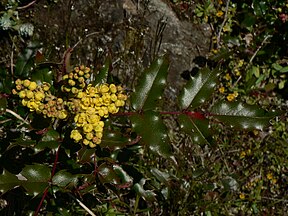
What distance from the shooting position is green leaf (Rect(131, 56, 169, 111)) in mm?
1672

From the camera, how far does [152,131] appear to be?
1590mm

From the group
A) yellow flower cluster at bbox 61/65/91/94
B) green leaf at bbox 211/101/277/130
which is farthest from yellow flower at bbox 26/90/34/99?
green leaf at bbox 211/101/277/130

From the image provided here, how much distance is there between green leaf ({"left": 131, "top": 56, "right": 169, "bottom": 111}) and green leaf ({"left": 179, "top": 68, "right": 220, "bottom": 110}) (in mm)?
104

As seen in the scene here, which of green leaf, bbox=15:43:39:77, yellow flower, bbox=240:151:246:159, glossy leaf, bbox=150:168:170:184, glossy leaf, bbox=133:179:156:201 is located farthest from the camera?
A: yellow flower, bbox=240:151:246:159

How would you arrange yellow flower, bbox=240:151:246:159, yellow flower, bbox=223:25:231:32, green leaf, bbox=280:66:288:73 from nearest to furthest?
yellow flower, bbox=240:151:246:159
green leaf, bbox=280:66:288:73
yellow flower, bbox=223:25:231:32

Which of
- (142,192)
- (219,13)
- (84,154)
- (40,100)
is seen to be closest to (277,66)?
(219,13)

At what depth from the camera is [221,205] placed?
281cm

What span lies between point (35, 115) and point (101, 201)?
2.93 feet

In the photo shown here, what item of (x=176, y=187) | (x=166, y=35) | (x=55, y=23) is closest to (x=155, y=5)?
(x=166, y=35)

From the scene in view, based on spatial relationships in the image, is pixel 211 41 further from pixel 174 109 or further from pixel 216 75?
pixel 216 75

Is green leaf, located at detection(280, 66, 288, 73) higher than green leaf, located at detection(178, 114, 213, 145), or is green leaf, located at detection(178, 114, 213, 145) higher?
green leaf, located at detection(178, 114, 213, 145)

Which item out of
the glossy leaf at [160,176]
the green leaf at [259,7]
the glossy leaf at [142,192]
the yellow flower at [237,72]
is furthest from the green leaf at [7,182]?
the green leaf at [259,7]

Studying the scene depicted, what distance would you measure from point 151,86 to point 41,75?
42cm

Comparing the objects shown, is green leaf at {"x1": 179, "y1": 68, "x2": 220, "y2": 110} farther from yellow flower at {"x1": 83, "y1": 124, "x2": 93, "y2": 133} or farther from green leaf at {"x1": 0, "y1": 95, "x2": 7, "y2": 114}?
green leaf at {"x1": 0, "y1": 95, "x2": 7, "y2": 114}
